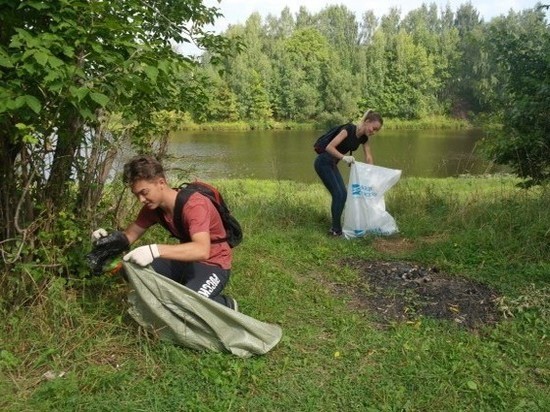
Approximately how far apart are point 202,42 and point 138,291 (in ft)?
8.12

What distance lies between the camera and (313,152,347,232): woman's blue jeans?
529cm

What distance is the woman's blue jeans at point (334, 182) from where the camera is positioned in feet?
17.4

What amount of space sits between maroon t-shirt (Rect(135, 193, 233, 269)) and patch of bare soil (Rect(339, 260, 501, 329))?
115cm

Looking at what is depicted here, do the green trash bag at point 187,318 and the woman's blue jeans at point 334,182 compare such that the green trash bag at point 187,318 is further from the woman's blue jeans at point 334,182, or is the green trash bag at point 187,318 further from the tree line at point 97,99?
the woman's blue jeans at point 334,182

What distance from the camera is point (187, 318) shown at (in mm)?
2666

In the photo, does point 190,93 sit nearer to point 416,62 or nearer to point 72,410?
point 72,410

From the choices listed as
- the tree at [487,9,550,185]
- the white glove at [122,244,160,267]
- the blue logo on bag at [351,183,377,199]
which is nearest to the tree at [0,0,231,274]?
the white glove at [122,244,160,267]

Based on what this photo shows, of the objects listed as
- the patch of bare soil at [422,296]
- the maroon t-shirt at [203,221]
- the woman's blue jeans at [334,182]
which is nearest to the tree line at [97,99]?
the maroon t-shirt at [203,221]

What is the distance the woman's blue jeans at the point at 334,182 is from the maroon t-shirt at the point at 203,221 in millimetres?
2466

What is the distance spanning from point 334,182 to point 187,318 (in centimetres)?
299

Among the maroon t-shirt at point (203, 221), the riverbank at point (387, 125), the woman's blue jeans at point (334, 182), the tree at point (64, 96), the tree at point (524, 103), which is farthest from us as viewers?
the riverbank at point (387, 125)

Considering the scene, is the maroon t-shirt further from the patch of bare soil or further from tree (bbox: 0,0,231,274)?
the patch of bare soil

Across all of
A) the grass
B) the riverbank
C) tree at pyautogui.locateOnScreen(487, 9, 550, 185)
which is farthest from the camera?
the riverbank

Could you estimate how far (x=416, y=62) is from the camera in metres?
51.8
